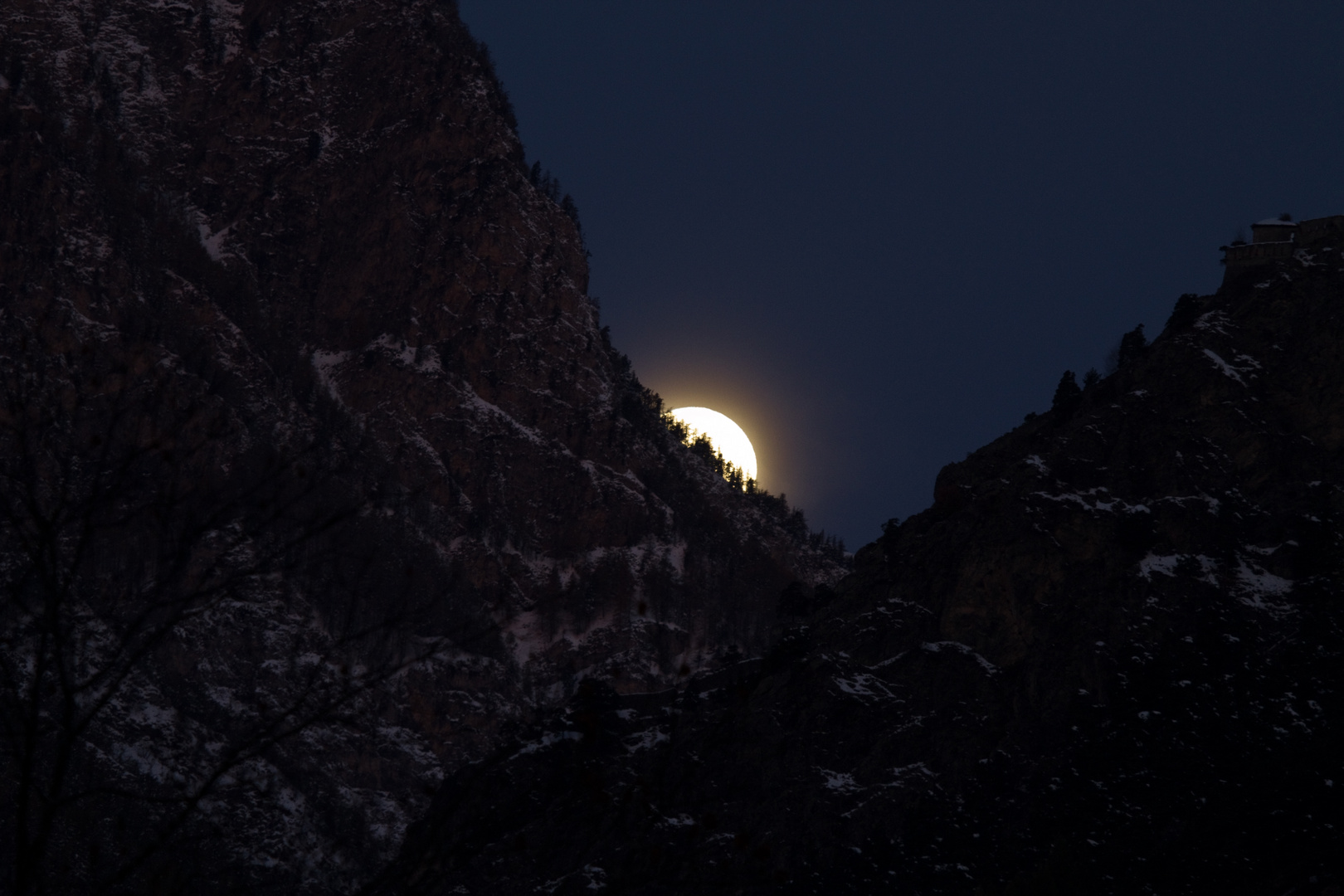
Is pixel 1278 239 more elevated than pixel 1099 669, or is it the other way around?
pixel 1278 239

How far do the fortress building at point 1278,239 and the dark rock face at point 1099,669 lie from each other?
54.1 inches

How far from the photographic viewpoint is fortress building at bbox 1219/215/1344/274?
346 ft

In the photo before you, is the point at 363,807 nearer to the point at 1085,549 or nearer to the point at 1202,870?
the point at 1085,549

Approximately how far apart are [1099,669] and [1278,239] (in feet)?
131

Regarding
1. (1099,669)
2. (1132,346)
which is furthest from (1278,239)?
(1099,669)

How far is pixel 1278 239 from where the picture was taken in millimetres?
106312

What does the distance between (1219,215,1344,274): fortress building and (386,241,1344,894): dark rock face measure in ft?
4.51

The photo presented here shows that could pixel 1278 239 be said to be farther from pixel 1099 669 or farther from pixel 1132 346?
pixel 1099 669

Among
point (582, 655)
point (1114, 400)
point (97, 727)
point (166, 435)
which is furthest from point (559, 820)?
point (582, 655)

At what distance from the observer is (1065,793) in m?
77.6

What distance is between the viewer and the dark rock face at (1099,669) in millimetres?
71500

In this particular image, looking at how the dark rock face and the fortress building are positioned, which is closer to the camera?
the dark rock face

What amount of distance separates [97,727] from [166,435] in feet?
341

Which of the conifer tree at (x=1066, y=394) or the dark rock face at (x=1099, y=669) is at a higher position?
the conifer tree at (x=1066, y=394)
